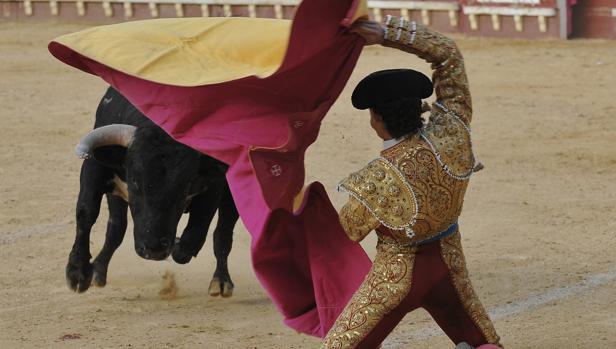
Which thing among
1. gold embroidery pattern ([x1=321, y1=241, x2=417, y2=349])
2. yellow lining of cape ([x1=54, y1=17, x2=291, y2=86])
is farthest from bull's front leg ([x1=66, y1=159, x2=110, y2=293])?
gold embroidery pattern ([x1=321, y1=241, x2=417, y2=349])

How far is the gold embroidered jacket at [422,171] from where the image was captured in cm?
443

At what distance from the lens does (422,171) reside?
445 cm

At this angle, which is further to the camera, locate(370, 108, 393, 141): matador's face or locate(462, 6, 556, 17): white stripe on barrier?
locate(462, 6, 556, 17): white stripe on barrier

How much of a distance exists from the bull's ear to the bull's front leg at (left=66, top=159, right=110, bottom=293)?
157 millimetres

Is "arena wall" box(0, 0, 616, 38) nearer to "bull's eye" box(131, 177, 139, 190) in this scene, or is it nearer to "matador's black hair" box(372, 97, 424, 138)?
"bull's eye" box(131, 177, 139, 190)

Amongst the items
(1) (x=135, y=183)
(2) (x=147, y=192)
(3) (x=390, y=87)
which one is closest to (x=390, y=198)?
(3) (x=390, y=87)

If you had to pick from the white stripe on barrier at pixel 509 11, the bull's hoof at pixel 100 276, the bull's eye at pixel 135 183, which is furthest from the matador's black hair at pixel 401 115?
the white stripe on barrier at pixel 509 11

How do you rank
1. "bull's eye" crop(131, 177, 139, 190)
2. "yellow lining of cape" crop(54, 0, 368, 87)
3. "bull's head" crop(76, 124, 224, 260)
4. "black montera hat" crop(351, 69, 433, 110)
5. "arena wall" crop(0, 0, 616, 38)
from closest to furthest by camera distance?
"black montera hat" crop(351, 69, 433, 110)
"yellow lining of cape" crop(54, 0, 368, 87)
"bull's head" crop(76, 124, 224, 260)
"bull's eye" crop(131, 177, 139, 190)
"arena wall" crop(0, 0, 616, 38)

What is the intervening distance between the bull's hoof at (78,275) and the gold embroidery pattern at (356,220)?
7.55ft

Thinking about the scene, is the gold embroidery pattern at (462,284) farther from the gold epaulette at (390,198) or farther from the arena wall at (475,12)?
the arena wall at (475,12)

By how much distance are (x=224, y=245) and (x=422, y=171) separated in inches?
99.6

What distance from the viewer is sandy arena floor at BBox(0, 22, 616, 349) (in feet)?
19.7

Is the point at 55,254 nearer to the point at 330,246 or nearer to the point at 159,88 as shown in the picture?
the point at 159,88

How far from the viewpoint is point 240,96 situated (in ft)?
16.9
